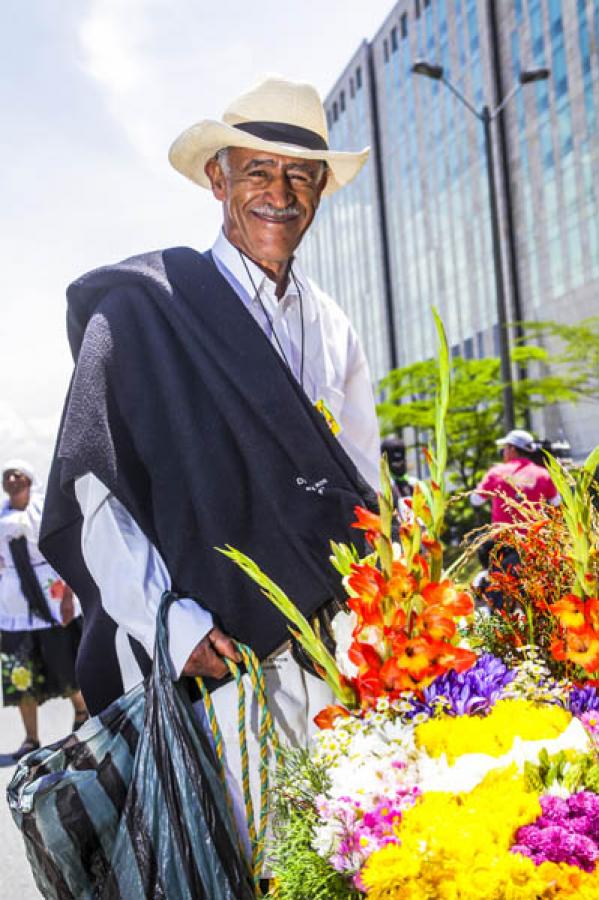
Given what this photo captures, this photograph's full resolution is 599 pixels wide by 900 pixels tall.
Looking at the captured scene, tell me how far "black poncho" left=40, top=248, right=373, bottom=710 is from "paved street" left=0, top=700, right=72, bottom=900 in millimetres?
2738

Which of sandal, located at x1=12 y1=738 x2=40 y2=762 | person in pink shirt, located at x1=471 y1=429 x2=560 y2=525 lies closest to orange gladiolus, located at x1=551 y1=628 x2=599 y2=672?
person in pink shirt, located at x1=471 y1=429 x2=560 y2=525

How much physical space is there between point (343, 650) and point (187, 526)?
0.49m

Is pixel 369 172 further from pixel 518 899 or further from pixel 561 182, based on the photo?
pixel 518 899

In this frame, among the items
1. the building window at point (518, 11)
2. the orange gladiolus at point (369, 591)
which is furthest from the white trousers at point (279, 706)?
the building window at point (518, 11)

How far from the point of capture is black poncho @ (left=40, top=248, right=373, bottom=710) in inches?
85.6

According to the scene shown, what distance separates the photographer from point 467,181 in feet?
163

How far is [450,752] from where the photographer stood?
141 cm

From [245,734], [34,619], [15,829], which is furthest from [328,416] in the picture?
[34,619]

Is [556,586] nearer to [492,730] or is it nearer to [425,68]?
[492,730]

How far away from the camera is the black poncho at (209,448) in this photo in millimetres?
2174

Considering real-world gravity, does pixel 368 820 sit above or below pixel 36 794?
above

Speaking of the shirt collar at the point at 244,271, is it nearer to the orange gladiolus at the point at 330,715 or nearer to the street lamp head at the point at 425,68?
the orange gladiolus at the point at 330,715

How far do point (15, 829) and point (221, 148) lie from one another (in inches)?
151

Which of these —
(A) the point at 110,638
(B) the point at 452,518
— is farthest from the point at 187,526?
(B) the point at 452,518
